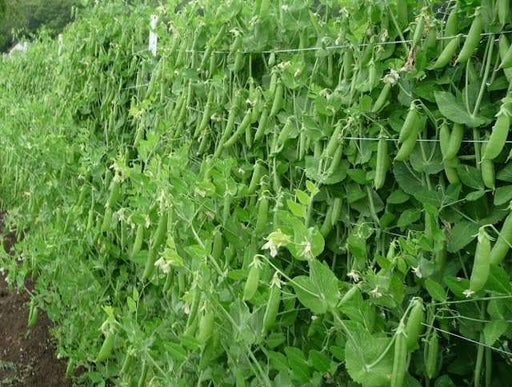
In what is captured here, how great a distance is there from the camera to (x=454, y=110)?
141 cm

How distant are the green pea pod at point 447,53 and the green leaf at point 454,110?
7cm

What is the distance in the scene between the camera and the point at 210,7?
7.79ft

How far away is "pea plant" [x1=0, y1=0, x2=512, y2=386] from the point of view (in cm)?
128

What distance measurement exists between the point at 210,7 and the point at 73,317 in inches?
72.0

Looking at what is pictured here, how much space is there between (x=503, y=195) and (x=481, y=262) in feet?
0.85

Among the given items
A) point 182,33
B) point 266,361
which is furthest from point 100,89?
point 266,361

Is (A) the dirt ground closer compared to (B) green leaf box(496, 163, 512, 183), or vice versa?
(B) green leaf box(496, 163, 512, 183)

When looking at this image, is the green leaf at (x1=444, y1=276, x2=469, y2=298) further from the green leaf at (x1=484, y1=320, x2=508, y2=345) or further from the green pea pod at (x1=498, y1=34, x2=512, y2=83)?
the green pea pod at (x1=498, y1=34, x2=512, y2=83)

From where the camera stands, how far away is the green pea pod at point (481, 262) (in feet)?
3.59

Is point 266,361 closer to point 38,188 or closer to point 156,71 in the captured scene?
point 156,71

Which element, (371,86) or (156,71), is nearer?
(371,86)

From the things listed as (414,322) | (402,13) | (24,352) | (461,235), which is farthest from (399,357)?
(24,352)

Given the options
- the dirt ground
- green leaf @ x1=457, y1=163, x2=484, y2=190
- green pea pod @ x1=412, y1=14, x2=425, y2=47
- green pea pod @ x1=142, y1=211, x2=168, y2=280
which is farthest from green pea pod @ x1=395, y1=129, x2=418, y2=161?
the dirt ground

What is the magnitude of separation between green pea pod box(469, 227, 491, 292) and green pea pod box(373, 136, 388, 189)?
0.40 meters
